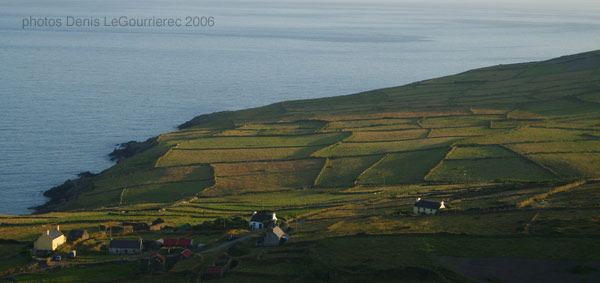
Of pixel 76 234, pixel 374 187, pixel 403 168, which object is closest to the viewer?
pixel 76 234

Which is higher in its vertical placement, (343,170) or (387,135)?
(387,135)

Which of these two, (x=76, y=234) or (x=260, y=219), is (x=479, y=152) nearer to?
(x=260, y=219)

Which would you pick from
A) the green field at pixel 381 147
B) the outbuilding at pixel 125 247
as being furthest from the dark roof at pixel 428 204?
the green field at pixel 381 147

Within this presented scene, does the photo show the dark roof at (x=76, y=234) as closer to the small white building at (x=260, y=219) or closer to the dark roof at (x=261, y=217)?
the small white building at (x=260, y=219)

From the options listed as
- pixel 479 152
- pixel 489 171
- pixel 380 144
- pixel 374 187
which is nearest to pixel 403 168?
pixel 374 187

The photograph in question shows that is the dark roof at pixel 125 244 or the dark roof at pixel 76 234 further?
the dark roof at pixel 76 234

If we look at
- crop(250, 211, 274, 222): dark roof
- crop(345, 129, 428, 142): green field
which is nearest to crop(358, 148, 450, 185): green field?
crop(345, 129, 428, 142): green field

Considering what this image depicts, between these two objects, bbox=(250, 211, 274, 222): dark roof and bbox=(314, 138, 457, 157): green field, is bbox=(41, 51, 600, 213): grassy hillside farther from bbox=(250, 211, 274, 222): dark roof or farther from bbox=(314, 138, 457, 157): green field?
bbox=(250, 211, 274, 222): dark roof

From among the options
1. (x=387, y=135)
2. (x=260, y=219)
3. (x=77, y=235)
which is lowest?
(x=77, y=235)
